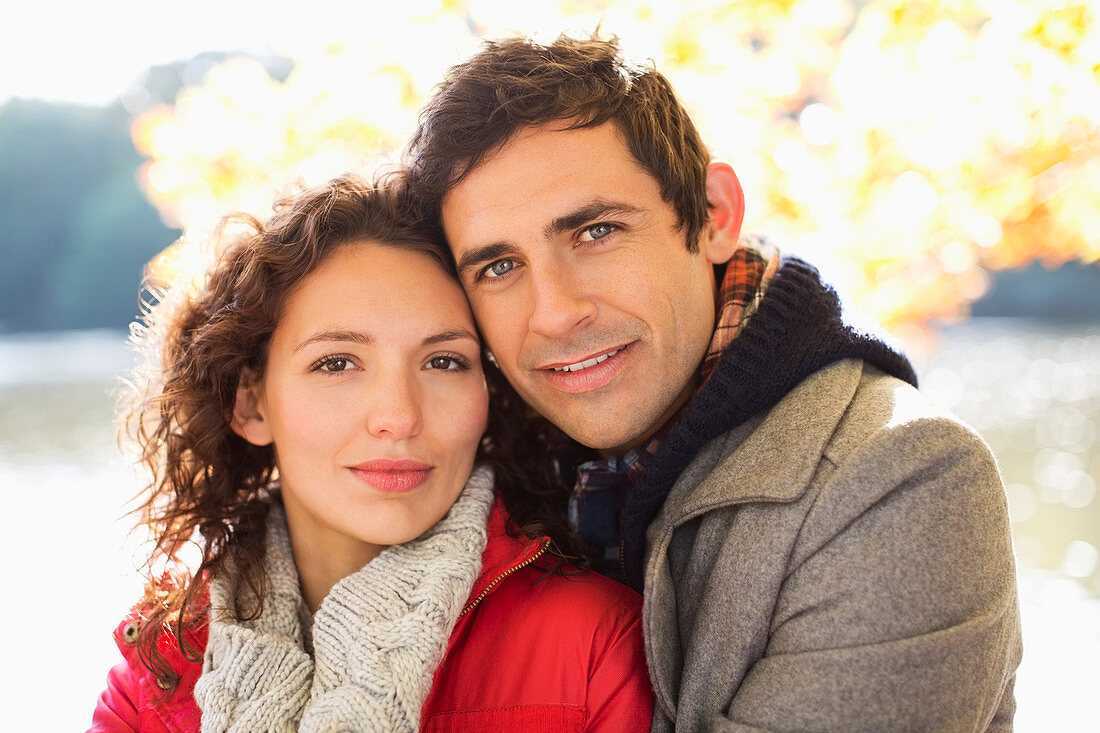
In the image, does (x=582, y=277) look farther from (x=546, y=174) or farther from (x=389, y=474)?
(x=389, y=474)

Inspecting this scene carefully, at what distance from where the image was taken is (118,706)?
2260 millimetres

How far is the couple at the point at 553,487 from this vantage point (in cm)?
175

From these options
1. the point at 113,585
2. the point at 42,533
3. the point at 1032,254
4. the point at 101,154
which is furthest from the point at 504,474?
the point at 101,154

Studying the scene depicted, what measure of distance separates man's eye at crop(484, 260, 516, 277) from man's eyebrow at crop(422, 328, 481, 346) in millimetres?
162

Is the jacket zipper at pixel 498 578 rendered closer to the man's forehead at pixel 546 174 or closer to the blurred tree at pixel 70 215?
the man's forehead at pixel 546 174

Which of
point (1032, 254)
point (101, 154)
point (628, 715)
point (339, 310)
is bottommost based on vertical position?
point (628, 715)

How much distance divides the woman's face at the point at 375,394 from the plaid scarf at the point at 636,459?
0.45m

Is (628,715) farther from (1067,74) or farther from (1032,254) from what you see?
(1032,254)

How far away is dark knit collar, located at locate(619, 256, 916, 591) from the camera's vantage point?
2.07 m

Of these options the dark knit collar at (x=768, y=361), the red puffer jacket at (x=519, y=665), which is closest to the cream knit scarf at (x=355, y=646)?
the red puffer jacket at (x=519, y=665)

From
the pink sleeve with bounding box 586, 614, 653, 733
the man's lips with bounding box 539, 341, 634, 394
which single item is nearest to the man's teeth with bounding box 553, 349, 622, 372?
the man's lips with bounding box 539, 341, 634, 394

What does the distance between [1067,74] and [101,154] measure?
12.1 meters

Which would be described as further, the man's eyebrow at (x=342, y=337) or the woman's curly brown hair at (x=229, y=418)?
the woman's curly brown hair at (x=229, y=418)

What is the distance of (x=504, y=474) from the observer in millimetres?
2504
